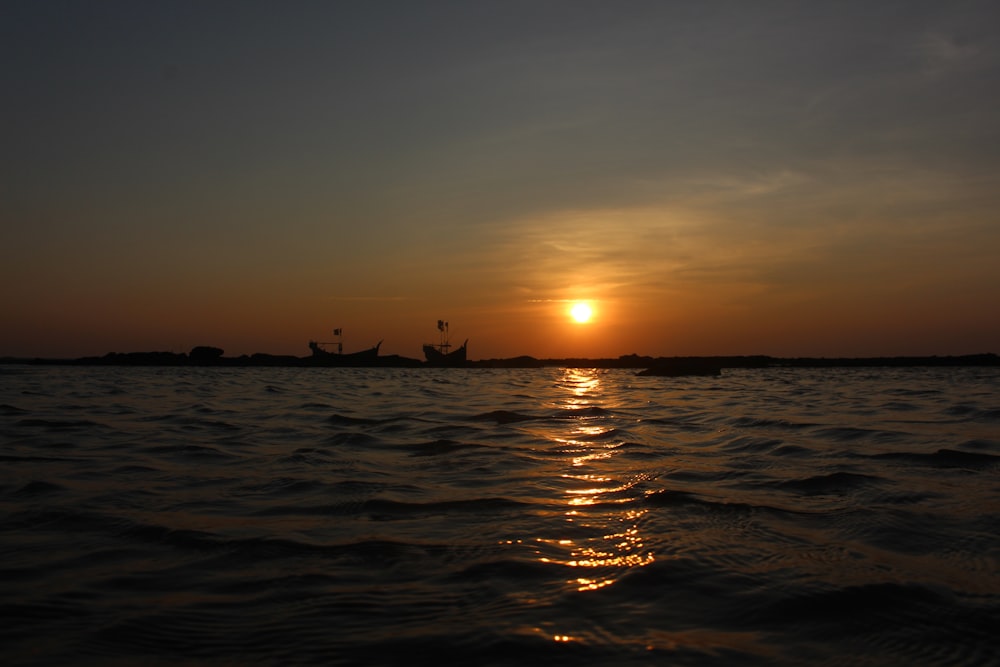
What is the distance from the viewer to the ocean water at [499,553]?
3.71 meters

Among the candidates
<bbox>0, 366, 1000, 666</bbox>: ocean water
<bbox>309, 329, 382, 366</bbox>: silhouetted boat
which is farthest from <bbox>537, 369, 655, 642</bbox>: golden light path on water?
<bbox>309, 329, 382, 366</bbox>: silhouetted boat

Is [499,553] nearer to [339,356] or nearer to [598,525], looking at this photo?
[598,525]

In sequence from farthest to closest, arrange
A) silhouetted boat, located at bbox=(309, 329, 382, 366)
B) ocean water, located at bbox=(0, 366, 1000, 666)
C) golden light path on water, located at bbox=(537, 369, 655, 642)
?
silhouetted boat, located at bbox=(309, 329, 382, 366), golden light path on water, located at bbox=(537, 369, 655, 642), ocean water, located at bbox=(0, 366, 1000, 666)

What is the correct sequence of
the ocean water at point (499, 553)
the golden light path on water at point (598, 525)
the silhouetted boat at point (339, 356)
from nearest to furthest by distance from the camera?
the ocean water at point (499, 553) → the golden light path on water at point (598, 525) → the silhouetted boat at point (339, 356)

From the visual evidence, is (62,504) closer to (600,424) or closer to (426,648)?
(426,648)

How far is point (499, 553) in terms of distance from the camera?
5379 millimetres

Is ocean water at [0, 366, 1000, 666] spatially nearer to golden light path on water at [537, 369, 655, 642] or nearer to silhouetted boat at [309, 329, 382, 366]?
golden light path on water at [537, 369, 655, 642]

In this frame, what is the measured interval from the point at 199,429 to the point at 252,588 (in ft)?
34.0

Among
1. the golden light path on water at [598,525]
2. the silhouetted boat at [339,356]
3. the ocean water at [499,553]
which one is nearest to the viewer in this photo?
the ocean water at [499,553]

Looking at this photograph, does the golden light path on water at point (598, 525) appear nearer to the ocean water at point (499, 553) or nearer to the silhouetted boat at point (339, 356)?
the ocean water at point (499, 553)

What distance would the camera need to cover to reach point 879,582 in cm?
468

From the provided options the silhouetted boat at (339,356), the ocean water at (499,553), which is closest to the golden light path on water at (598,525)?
the ocean water at (499,553)

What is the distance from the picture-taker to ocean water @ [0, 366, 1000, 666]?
371 centimetres

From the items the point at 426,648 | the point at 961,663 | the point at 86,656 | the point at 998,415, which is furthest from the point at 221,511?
the point at 998,415
